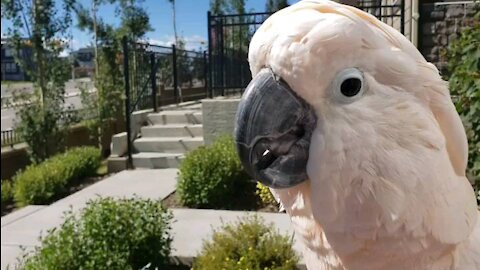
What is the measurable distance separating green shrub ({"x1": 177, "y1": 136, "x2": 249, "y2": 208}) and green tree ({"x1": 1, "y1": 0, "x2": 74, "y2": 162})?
4348mm

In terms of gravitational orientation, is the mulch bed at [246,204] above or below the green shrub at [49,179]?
below

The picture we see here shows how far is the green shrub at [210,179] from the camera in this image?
513 cm

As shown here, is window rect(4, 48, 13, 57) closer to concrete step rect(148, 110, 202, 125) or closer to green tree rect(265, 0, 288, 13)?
concrete step rect(148, 110, 202, 125)

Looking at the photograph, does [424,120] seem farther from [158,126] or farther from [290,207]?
[158,126]

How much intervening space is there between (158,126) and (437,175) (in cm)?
728

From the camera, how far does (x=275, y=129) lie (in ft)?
3.65

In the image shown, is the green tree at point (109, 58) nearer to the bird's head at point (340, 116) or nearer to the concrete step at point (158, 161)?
the concrete step at point (158, 161)

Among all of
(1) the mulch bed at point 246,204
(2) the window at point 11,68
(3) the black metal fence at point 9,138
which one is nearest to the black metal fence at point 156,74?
(1) the mulch bed at point 246,204

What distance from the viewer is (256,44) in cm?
116

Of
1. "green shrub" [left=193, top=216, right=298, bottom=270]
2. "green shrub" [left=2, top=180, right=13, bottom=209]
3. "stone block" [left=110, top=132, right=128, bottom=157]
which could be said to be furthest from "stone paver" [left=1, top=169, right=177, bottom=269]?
"green shrub" [left=193, top=216, right=298, bottom=270]

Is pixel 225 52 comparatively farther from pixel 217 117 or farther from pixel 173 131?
pixel 173 131

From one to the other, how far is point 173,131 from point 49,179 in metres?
2.36

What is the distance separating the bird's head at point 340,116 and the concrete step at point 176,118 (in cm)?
708

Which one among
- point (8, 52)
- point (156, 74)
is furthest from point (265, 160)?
point (8, 52)
